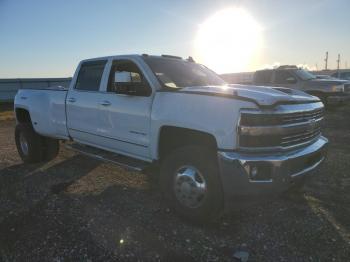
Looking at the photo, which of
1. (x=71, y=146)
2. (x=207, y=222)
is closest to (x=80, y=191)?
(x=71, y=146)

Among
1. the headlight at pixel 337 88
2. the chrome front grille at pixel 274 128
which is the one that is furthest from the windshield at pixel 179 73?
the headlight at pixel 337 88

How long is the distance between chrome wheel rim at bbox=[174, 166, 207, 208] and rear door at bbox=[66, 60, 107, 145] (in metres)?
1.76

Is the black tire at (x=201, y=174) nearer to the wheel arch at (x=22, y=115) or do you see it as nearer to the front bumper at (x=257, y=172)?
the front bumper at (x=257, y=172)

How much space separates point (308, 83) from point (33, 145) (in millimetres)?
10941

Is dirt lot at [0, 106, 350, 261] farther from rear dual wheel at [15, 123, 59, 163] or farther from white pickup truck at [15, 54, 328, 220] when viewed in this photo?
rear dual wheel at [15, 123, 59, 163]

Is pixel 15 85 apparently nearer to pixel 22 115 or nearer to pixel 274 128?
pixel 22 115

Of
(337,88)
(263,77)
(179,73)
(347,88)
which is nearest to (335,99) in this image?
(337,88)

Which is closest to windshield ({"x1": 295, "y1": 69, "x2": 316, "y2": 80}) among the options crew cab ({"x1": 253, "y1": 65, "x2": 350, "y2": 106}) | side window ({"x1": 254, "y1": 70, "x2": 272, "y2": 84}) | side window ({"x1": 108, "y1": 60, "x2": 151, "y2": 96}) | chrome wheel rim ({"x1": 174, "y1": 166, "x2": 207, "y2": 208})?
crew cab ({"x1": 253, "y1": 65, "x2": 350, "y2": 106})

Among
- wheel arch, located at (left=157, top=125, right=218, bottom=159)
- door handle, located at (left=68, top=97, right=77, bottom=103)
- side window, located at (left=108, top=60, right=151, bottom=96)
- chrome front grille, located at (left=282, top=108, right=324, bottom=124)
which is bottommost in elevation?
wheel arch, located at (left=157, top=125, right=218, bottom=159)

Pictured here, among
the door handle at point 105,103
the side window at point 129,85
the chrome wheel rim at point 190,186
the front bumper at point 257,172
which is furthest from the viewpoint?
the door handle at point 105,103

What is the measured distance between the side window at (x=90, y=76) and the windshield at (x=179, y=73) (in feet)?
3.09

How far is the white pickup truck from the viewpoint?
134 inches

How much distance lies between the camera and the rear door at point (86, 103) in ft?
17.1

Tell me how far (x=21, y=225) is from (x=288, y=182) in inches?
118
